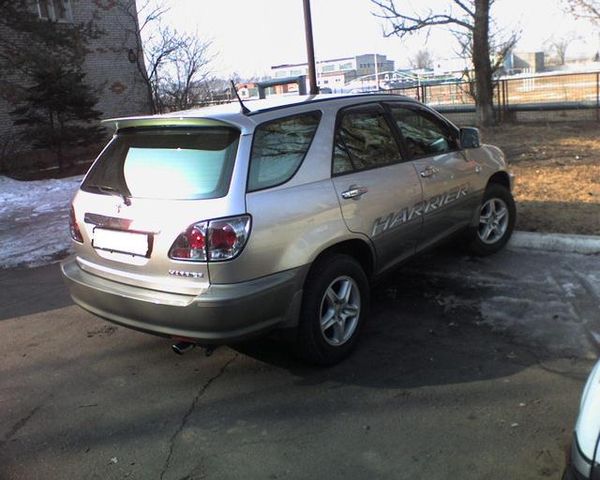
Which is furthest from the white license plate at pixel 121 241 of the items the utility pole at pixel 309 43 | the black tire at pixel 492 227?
the utility pole at pixel 309 43

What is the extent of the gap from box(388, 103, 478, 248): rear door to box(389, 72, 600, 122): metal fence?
13.3 m

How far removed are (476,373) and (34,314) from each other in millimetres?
3711

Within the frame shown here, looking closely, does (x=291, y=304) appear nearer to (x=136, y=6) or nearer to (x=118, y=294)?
(x=118, y=294)

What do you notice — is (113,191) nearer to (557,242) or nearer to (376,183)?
(376,183)

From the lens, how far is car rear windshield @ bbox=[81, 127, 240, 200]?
342cm

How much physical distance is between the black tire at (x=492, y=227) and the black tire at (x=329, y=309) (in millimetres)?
1946

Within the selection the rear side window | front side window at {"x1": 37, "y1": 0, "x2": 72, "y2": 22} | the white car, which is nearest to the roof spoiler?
the rear side window

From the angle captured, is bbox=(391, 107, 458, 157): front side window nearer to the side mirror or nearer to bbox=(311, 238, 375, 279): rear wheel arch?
the side mirror

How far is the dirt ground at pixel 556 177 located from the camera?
21.6ft

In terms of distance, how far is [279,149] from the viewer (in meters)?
3.67

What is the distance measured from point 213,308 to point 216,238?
1.23 feet

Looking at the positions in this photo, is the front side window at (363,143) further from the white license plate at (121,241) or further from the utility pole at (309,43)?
the utility pole at (309,43)

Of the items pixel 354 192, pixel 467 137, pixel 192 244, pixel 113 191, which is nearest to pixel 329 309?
pixel 354 192

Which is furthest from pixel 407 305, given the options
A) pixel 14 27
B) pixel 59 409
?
pixel 14 27
